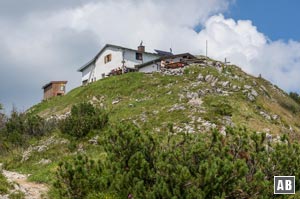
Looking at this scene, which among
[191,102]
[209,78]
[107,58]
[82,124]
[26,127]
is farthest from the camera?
[107,58]

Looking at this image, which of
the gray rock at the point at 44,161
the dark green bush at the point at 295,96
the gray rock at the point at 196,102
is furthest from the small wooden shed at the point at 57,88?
the gray rock at the point at 44,161

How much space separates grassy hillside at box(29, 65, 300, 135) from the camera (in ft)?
104

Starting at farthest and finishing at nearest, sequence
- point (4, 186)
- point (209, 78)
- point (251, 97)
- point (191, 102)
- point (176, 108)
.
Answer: point (209, 78) → point (251, 97) → point (191, 102) → point (176, 108) → point (4, 186)

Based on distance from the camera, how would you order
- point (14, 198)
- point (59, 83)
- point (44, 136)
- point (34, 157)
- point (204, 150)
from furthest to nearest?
point (59, 83) → point (44, 136) → point (34, 157) → point (14, 198) → point (204, 150)

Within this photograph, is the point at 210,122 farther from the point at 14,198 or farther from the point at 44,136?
the point at 14,198

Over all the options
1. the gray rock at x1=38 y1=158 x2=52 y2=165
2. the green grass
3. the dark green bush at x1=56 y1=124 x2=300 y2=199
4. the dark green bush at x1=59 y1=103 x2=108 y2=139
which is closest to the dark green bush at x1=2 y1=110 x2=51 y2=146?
the dark green bush at x1=59 y1=103 x2=108 y2=139

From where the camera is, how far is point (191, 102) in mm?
35781

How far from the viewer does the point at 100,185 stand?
1216 cm

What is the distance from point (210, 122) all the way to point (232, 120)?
216 cm

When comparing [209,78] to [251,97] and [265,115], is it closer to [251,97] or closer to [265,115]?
[251,97]

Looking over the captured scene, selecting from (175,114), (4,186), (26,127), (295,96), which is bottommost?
(4,186)

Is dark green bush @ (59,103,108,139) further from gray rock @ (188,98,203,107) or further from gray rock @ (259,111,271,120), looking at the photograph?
gray rock @ (259,111,271,120)

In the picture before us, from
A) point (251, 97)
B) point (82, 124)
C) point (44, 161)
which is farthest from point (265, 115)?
point (44, 161)

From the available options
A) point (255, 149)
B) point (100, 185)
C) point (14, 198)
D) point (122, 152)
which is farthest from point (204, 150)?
point (14, 198)
